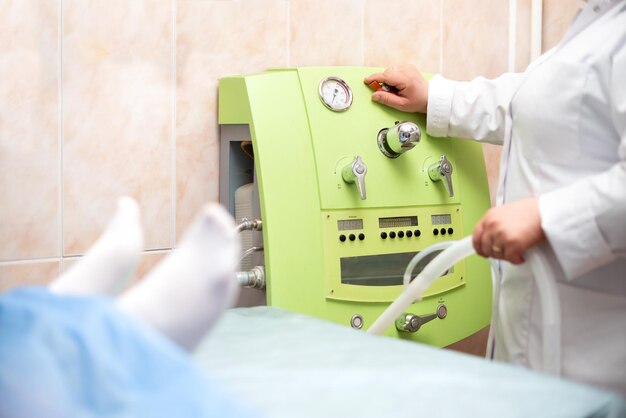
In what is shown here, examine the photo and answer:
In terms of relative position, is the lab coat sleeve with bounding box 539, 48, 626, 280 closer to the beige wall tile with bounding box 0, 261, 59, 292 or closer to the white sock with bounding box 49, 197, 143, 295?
the white sock with bounding box 49, 197, 143, 295

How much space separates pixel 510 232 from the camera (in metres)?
1.04

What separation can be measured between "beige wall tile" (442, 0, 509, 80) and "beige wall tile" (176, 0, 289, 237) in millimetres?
604

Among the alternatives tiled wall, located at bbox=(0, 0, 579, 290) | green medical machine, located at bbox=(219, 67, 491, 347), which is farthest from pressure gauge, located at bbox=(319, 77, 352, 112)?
tiled wall, located at bbox=(0, 0, 579, 290)

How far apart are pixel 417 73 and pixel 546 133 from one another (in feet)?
1.49

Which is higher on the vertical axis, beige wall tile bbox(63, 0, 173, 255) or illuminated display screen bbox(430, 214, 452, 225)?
beige wall tile bbox(63, 0, 173, 255)

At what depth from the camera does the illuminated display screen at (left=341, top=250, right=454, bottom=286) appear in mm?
1442

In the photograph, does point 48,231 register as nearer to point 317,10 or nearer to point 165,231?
point 165,231

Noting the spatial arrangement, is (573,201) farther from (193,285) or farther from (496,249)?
(193,285)

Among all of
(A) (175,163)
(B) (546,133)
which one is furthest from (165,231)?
(B) (546,133)

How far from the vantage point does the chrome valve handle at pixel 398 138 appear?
1.46 m

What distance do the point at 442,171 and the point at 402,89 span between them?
20 centimetres

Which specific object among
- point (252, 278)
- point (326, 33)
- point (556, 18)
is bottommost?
point (252, 278)

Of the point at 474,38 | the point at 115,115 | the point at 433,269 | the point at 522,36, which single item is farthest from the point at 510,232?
the point at 522,36

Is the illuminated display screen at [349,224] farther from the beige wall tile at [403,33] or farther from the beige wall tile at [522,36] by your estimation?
the beige wall tile at [522,36]
